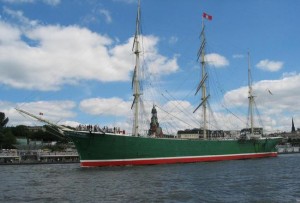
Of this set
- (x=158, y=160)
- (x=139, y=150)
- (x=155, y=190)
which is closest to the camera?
(x=155, y=190)

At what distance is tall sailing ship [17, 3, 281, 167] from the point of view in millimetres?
57969

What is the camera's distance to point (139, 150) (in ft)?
200

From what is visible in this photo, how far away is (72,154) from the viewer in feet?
346

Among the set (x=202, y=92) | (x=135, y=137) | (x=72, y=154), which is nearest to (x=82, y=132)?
(x=135, y=137)

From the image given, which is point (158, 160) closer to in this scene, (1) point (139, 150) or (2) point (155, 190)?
(1) point (139, 150)

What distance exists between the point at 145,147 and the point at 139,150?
129 centimetres

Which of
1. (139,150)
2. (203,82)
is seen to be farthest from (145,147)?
(203,82)

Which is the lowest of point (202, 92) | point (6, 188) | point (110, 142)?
point (6, 188)

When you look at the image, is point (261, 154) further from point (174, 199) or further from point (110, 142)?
point (174, 199)

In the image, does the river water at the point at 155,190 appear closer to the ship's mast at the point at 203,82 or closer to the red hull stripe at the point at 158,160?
the red hull stripe at the point at 158,160

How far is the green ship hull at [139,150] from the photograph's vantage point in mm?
57875

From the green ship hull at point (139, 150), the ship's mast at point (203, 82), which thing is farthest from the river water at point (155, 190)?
the ship's mast at point (203, 82)

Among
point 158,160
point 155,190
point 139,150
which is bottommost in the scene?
point 155,190

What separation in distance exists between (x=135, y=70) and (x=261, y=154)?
41.7m
